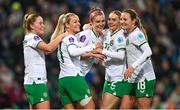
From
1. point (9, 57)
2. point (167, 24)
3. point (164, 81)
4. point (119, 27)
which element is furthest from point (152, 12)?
point (119, 27)

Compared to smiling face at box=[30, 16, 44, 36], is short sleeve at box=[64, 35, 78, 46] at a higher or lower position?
lower

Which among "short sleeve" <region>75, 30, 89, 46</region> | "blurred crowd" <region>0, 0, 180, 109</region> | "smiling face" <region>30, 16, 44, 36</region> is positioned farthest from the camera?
"blurred crowd" <region>0, 0, 180, 109</region>

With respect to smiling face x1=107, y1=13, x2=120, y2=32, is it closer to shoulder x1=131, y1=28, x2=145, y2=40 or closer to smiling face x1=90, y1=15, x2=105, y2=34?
smiling face x1=90, y1=15, x2=105, y2=34

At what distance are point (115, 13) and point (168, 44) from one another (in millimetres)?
6952

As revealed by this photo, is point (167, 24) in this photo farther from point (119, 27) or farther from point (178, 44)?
point (119, 27)

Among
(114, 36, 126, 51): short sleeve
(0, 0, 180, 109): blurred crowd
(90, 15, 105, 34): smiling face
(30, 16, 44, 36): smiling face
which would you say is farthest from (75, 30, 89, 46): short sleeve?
(0, 0, 180, 109): blurred crowd

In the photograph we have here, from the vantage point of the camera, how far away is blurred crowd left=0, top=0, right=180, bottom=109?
16.6 metres

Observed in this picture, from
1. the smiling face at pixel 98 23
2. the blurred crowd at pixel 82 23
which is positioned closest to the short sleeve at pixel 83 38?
the smiling face at pixel 98 23

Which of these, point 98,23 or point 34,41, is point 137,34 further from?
point 34,41

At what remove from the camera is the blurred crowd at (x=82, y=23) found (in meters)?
16.6

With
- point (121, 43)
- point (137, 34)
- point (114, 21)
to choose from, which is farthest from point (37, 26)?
point (137, 34)

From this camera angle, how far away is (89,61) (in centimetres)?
1129

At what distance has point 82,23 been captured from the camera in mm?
17562

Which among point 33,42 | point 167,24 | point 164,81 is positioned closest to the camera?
point 33,42
